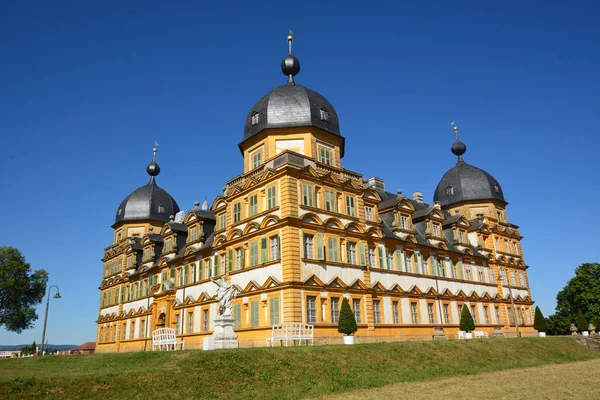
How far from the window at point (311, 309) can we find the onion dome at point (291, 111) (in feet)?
38.8

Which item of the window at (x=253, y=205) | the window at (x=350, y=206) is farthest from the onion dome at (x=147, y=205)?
the window at (x=350, y=206)

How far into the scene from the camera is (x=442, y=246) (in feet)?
124

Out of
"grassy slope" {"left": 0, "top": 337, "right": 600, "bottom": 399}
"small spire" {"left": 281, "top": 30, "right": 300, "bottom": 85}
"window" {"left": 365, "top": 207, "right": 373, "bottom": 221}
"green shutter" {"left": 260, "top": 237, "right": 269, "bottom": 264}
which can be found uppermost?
"small spire" {"left": 281, "top": 30, "right": 300, "bottom": 85}

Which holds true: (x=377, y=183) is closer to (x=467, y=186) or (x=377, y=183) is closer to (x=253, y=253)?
(x=467, y=186)

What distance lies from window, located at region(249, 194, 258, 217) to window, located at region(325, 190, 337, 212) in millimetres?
4420

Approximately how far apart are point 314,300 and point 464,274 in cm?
1903

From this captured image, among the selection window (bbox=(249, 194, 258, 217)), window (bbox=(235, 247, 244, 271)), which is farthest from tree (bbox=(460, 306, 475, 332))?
window (bbox=(249, 194, 258, 217))

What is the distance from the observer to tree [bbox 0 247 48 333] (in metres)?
45.1

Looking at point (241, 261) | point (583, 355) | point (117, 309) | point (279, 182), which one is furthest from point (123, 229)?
point (583, 355)

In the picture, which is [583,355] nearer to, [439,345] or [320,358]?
[439,345]

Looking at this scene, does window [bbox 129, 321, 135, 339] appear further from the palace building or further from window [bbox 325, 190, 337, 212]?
window [bbox 325, 190, 337, 212]

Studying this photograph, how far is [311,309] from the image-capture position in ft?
83.3

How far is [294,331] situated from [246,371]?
27.9ft

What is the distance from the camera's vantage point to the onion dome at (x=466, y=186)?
46.5 metres
